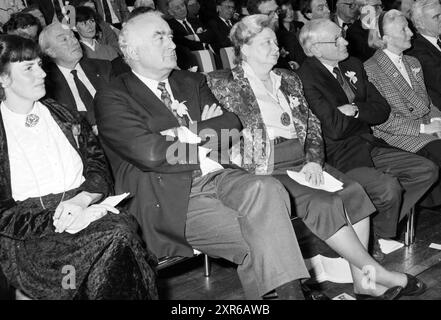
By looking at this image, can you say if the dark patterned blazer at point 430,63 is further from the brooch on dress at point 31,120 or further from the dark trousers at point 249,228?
the brooch on dress at point 31,120

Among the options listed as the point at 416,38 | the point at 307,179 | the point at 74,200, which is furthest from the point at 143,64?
the point at 416,38

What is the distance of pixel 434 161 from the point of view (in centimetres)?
326

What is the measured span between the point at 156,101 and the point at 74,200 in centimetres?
62

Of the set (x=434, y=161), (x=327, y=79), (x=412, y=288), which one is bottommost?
(x=412, y=288)

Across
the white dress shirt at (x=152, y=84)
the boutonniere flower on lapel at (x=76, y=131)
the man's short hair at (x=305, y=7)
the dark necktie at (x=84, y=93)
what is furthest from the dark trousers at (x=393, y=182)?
the man's short hair at (x=305, y=7)

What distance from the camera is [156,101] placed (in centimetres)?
246

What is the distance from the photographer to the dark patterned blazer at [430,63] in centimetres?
370

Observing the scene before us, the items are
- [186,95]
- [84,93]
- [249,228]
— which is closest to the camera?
[249,228]

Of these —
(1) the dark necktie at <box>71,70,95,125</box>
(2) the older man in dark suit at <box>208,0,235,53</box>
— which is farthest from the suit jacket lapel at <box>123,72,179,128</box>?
(2) the older man in dark suit at <box>208,0,235,53</box>

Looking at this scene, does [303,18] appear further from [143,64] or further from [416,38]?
[143,64]

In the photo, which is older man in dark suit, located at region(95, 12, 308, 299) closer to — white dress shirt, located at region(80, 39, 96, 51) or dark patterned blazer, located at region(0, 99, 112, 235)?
dark patterned blazer, located at region(0, 99, 112, 235)

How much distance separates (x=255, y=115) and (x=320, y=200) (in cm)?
56

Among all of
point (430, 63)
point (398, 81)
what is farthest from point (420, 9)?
point (398, 81)

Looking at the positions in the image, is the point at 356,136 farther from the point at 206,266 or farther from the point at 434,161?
the point at 206,266
